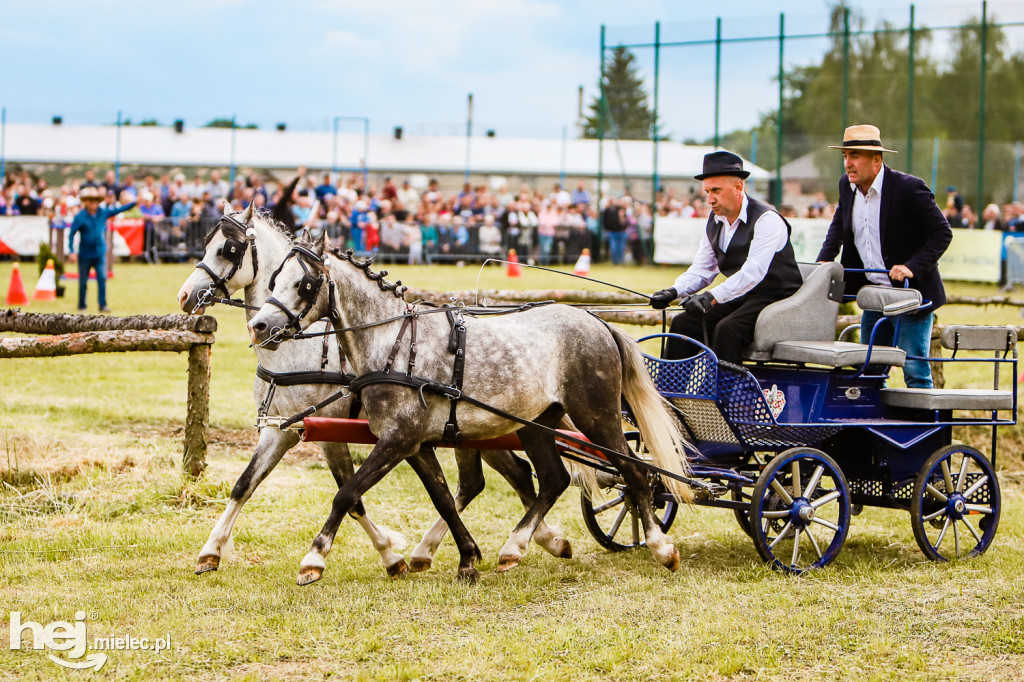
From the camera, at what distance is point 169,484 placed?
24.1ft

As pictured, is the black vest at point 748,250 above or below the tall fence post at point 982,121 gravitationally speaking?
below

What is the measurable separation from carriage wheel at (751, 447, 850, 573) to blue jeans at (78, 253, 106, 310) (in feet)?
42.8

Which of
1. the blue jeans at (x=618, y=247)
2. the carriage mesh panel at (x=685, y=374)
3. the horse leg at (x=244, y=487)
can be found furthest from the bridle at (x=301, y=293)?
the blue jeans at (x=618, y=247)

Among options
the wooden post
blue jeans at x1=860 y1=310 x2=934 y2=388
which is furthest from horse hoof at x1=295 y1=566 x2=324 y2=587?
blue jeans at x1=860 y1=310 x2=934 y2=388

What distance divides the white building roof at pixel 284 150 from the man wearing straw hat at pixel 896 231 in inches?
1130

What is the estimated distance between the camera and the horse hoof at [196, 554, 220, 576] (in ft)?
19.0

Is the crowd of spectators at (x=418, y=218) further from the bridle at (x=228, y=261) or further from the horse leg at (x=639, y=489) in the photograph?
the horse leg at (x=639, y=489)

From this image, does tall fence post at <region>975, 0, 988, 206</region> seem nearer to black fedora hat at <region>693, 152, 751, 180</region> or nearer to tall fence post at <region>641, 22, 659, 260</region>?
tall fence post at <region>641, 22, 659, 260</region>

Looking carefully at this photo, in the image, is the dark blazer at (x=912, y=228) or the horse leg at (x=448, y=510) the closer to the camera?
the horse leg at (x=448, y=510)

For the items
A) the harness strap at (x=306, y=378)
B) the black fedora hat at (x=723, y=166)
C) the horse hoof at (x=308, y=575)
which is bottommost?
the horse hoof at (x=308, y=575)

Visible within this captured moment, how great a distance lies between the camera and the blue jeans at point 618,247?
25.9 m

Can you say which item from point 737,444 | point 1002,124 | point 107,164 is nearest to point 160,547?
point 737,444

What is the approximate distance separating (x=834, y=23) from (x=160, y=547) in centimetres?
2127

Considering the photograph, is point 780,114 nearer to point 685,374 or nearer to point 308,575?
point 685,374
